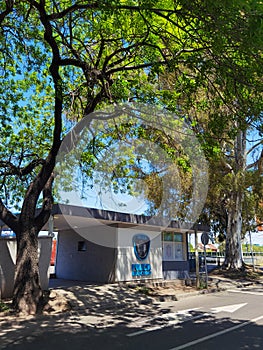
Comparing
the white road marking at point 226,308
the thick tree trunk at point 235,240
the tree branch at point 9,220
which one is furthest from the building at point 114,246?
the white road marking at point 226,308

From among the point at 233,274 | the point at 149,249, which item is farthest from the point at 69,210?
the point at 233,274

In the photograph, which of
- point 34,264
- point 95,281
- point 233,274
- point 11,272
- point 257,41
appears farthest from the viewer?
point 233,274

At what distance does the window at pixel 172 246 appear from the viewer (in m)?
17.1

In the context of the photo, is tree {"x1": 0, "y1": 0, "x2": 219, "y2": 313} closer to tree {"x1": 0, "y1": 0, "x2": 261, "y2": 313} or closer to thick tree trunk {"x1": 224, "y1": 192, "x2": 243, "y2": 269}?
tree {"x1": 0, "y1": 0, "x2": 261, "y2": 313}

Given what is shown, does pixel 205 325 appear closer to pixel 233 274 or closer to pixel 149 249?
pixel 149 249

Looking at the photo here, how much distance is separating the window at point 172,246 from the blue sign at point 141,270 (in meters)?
1.70

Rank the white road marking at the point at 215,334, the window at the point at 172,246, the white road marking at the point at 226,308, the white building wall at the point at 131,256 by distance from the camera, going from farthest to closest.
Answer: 1. the window at the point at 172,246
2. the white building wall at the point at 131,256
3. the white road marking at the point at 226,308
4. the white road marking at the point at 215,334

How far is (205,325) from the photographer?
7316mm

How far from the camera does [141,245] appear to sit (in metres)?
15.4

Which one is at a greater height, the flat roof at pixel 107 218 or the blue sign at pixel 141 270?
the flat roof at pixel 107 218

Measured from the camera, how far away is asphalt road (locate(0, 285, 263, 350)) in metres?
5.76

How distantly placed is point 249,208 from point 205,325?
1625cm

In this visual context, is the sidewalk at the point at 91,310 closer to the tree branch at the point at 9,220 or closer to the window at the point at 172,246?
the tree branch at the point at 9,220

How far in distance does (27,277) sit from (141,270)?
24.1 feet
